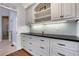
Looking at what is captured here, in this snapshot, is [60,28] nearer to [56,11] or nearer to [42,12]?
[56,11]

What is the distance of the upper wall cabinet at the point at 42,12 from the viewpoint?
2.81 meters

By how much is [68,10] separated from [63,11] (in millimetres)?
158

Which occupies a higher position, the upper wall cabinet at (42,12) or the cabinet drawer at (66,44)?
the upper wall cabinet at (42,12)

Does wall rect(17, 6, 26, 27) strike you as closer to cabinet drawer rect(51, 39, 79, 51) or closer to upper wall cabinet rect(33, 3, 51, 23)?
upper wall cabinet rect(33, 3, 51, 23)

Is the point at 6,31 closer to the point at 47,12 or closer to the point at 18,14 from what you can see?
the point at 18,14

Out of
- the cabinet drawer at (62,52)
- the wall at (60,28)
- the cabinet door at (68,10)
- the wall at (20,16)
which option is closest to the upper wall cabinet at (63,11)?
the cabinet door at (68,10)

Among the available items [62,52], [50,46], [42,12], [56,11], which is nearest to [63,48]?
[62,52]

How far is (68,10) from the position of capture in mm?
1988

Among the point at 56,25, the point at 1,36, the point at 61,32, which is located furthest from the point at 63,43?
the point at 1,36

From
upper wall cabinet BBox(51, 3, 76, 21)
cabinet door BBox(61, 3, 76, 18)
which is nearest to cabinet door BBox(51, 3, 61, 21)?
upper wall cabinet BBox(51, 3, 76, 21)

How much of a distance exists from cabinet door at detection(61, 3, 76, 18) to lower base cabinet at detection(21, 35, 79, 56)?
447mm

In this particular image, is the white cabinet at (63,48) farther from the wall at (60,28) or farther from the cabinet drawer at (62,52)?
the wall at (60,28)

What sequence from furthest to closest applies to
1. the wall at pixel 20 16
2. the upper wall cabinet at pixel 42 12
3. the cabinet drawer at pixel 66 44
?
1. the wall at pixel 20 16
2. the upper wall cabinet at pixel 42 12
3. the cabinet drawer at pixel 66 44

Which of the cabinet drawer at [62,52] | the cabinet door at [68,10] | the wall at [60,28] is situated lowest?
the cabinet drawer at [62,52]
